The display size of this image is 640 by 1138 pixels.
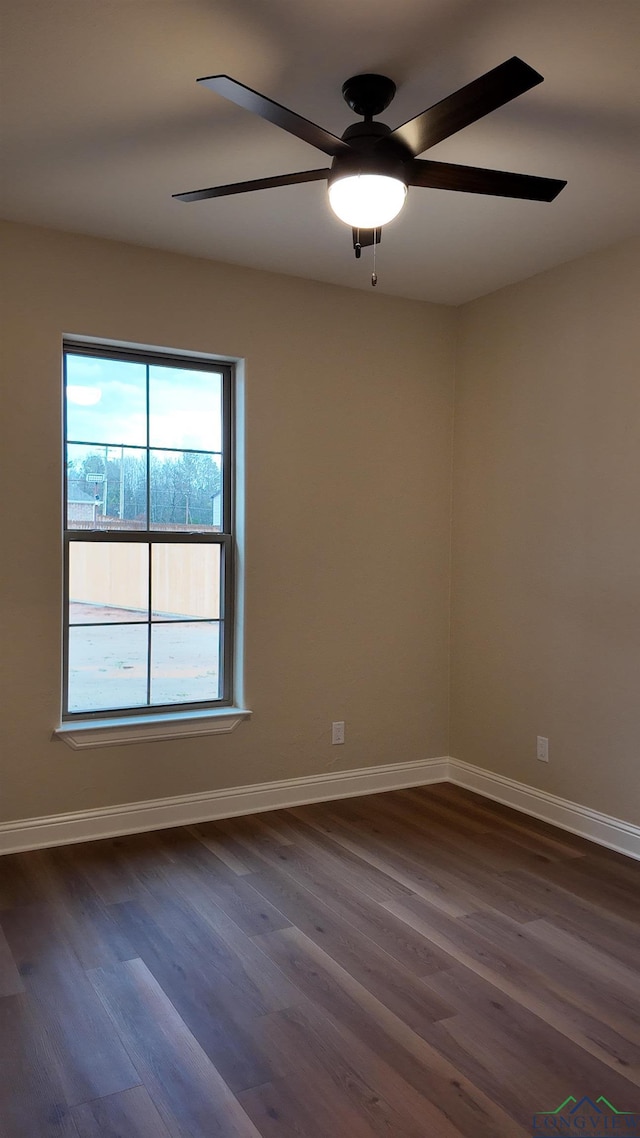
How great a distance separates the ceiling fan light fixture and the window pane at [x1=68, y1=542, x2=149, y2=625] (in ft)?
6.63

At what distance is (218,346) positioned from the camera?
3.83 metres

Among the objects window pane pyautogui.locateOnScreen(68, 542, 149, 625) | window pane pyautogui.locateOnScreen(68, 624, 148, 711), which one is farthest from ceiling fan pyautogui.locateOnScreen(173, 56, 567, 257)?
window pane pyautogui.locateOnScreen(68, 624, 148, 711)

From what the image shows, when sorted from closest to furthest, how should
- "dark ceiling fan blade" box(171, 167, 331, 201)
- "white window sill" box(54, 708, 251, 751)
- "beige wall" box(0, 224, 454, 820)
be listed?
1. "dark ceiling fan blade" box(171, 167, 331, 201)
2. "beige wall" box(0, 224, 454, 820)
3. "white window sill" box(54, 708, 251, 751)

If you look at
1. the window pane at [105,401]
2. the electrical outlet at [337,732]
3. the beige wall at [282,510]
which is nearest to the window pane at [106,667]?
the beige wall at [282,510]

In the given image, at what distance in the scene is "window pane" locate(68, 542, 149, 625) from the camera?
11.9 ft

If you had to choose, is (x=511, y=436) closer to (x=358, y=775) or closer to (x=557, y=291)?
(x=557, y=291)

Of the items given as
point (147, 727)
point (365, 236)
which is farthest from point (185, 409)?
point (365, 236)

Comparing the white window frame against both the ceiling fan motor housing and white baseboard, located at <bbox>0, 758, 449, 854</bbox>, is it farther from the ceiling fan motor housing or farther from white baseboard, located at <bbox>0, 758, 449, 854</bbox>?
the ceiling fan motor housing

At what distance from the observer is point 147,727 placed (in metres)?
3.68

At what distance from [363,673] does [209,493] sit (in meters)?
1.25

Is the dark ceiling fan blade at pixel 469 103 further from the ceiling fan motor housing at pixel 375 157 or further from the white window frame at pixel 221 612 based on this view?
the white window frame at pixel 221 612

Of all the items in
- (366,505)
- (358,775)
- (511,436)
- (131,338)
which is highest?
(131,338)

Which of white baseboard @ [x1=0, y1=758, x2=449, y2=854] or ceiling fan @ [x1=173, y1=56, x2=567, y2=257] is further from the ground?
ceiling fan @ [x1=173, y1=56, x2=567, y2=257]

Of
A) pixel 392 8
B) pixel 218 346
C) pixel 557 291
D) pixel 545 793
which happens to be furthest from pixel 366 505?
pixel 392 8
